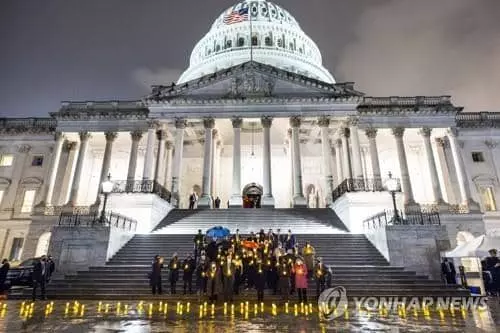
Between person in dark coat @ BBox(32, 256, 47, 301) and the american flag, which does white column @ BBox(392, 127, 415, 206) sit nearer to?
person in dark coat @ BBox(32, 256, 47, 301)

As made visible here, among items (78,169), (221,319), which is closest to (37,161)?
(78,169)

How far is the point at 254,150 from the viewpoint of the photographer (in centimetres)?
4166

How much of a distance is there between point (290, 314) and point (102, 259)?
34.6 ft

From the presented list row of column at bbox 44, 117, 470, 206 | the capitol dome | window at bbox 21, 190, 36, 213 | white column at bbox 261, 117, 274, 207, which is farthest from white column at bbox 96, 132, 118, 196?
the capitol dome

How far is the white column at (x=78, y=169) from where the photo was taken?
32844 millimetres

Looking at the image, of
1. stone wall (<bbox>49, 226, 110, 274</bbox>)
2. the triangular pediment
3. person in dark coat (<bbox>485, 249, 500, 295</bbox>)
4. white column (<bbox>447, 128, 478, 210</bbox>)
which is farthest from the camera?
the triangular pediment

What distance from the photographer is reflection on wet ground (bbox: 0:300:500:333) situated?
7082mm

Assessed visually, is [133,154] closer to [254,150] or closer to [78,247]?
[254,150]

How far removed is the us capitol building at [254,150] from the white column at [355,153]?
0.32 feet

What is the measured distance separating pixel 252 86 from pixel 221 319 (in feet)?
87.2

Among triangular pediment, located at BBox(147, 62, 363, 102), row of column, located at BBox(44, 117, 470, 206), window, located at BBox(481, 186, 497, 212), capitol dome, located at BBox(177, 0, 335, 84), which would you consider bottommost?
window, located at BBox(481, 186, 497, 212)

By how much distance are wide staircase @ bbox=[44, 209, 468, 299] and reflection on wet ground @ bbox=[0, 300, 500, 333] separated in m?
2.24

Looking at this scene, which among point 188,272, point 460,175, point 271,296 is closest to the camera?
point 271,296

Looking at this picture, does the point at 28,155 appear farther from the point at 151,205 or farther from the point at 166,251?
the point at 166,251
